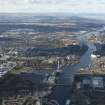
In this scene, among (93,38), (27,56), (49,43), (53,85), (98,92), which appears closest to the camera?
(98,92)

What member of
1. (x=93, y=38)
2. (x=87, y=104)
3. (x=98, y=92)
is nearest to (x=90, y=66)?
(x=98, y=92)

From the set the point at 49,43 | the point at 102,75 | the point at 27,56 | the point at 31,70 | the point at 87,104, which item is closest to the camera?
the point at 87,104

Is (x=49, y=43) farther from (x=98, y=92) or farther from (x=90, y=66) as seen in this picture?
(x=98, y=92)

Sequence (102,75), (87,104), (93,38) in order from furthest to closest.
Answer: (93,38), (102,75), (87,104)

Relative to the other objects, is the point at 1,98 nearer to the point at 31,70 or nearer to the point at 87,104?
the point at 87,104

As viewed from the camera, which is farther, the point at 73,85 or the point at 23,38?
the point at 23,38

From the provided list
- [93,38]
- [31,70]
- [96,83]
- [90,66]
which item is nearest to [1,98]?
[96,83]
